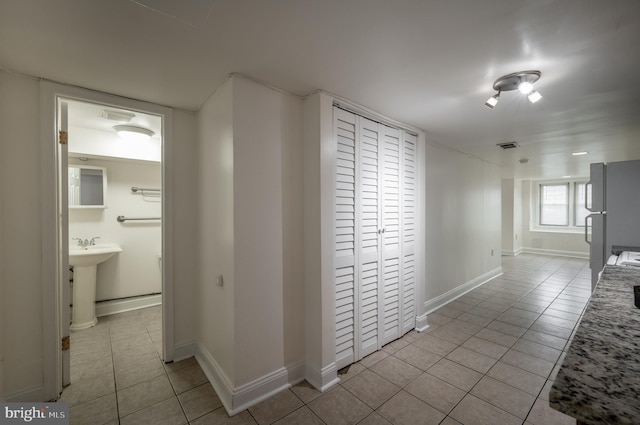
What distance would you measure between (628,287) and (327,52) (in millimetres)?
2167

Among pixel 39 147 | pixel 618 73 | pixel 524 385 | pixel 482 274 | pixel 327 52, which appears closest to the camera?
pixel 327 52

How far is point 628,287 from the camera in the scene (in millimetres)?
1501

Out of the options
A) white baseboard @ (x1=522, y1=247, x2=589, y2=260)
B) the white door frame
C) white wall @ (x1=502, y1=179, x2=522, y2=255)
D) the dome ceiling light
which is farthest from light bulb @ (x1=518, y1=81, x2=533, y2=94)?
white baseboard @ (x1=522, y1=247, x2=589, y2=260)

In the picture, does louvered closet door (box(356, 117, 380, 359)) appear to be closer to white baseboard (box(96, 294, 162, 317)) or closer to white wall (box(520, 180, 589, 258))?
white baseboard (box(96, 294, 162, 317))

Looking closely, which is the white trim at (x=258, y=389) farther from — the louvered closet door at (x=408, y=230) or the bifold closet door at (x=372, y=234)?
the louvered closet door at (x=408, y=230)

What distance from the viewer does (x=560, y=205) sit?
748 centimetres

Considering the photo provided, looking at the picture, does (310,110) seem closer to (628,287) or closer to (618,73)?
(618,73)

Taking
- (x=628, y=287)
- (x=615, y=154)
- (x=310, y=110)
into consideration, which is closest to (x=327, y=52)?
(x=310, y=110)

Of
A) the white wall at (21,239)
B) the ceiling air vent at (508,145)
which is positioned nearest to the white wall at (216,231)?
the white wall at (21,239)

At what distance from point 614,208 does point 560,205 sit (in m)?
5.68

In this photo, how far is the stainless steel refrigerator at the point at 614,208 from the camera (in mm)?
2877

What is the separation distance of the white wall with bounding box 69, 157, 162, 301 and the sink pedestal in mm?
349

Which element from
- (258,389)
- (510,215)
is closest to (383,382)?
(258,389)

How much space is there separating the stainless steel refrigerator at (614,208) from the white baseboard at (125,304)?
5687 mm
